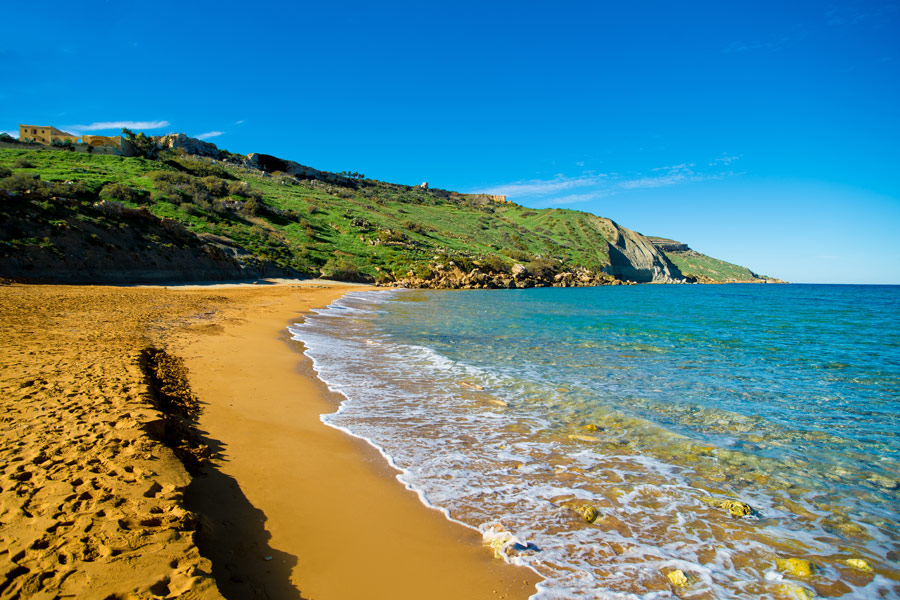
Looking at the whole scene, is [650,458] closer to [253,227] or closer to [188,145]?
[253,227]

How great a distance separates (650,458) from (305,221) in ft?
162

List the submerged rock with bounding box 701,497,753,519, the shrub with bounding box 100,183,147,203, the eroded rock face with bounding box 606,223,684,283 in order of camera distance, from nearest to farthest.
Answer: the submerged rock with bounding box 701,497,753,519 → the shrub with bounding box 100,183,147,203 → the eroded rock face with bounding box 606,223,684,283

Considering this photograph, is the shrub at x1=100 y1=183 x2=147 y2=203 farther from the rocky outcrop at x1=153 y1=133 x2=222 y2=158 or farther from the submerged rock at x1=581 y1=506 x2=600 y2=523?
the rocky outcrop at x1=153 y1=133 x2=222 y2=158

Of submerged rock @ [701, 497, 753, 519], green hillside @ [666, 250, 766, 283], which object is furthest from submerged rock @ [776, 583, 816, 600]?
green hillside @ [666, 250, 766, 283]

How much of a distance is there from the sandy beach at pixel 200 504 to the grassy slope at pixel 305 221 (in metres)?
20.1

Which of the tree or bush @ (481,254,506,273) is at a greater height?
the tree

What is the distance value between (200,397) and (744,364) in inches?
455

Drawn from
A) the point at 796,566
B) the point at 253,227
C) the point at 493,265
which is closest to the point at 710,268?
the point at 493,265

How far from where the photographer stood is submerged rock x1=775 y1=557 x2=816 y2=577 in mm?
2897

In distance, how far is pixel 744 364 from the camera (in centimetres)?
1004

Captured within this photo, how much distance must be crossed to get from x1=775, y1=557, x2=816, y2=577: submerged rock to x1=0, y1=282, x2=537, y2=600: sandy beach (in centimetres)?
189

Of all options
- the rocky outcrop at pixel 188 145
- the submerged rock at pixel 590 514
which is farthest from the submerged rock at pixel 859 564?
the rocky outcrop at pixel 188 145

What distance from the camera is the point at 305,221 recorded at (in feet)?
159

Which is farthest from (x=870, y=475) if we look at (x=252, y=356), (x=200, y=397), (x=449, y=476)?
(x=252, y=356)
